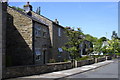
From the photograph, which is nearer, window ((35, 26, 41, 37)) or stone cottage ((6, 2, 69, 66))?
stone cottage ((6, 2, 69, 66))

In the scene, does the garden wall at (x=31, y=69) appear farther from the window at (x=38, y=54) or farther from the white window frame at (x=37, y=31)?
the white window frame at (x=37, y=31)

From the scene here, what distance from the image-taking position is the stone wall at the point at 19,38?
69.6 feet

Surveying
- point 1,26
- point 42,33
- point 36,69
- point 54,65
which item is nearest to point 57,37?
point 42,33

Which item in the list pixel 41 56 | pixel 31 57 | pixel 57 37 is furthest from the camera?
pixel 57 37

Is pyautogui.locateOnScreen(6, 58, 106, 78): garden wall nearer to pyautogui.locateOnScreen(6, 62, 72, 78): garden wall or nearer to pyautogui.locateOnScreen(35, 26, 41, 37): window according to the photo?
pyautogui.locateOnScreen(6, 62, 72, 78): garden wall

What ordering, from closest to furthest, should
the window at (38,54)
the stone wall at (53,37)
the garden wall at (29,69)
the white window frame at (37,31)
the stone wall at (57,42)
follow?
the garden wall at (29,69)
the window at (38,54)
the white window frame at (37,31)
the stone wall at (53,37)
the stone wall at (57,42)

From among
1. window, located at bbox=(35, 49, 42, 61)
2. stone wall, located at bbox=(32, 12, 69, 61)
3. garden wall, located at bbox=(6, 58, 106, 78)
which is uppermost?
stone wall, located at bbox=(32, 12, 69, 61)

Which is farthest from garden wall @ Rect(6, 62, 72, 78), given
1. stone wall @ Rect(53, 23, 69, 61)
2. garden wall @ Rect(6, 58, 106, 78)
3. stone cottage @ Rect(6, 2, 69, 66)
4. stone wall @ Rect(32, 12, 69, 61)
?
stone wall @ Rect(53, 23, 69, 61)

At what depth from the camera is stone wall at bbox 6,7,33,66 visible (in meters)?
21.2

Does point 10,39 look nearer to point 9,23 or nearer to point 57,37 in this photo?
point 9,23

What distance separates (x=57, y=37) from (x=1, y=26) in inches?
611

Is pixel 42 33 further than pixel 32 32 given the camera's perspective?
Yes

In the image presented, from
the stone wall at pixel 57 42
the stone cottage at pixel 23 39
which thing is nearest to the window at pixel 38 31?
the stone cottage at pixel 23 39

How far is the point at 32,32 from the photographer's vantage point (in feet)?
69.7
